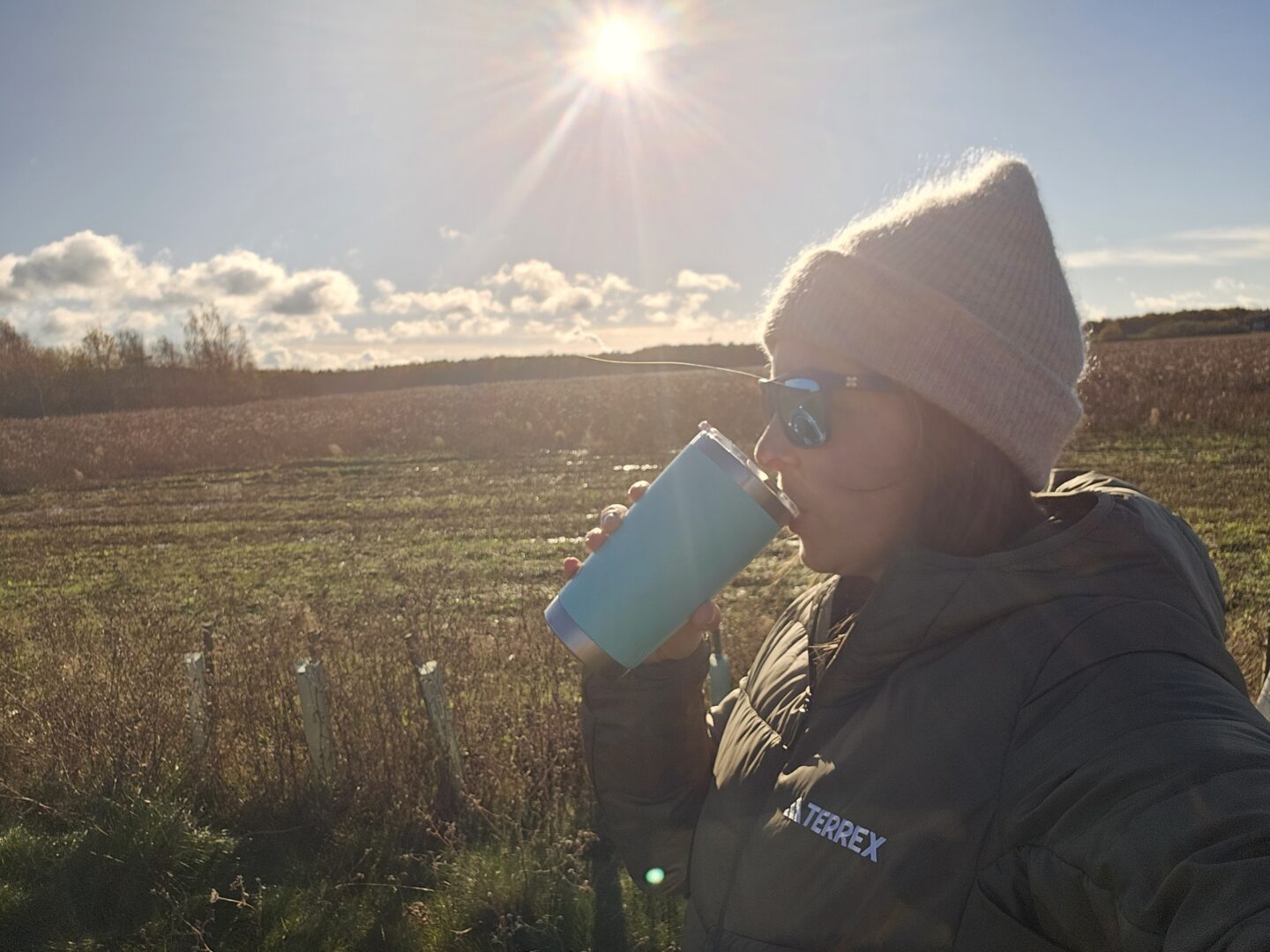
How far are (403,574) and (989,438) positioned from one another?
8.98 metres

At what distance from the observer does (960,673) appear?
122 centimetres

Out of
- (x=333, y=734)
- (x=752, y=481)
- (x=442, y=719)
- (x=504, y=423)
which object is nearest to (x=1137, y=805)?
(x=752, y=481)

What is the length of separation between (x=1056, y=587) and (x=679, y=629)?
2.33ft

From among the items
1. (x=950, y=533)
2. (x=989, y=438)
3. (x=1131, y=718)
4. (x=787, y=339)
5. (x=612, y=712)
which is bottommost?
(x=612, y=712)

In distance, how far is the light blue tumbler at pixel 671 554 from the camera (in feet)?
4.92

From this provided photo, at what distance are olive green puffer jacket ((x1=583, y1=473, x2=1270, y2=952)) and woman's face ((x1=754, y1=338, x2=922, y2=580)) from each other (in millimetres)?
123

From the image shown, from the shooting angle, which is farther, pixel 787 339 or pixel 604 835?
pixel 604 835

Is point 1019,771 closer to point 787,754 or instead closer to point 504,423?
point 787,754

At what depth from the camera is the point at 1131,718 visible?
3.34 ft

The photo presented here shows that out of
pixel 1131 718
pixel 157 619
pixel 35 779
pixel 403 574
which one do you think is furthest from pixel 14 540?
pixel 1131 718

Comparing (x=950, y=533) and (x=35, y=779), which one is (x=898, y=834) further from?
(x=35, y=779)

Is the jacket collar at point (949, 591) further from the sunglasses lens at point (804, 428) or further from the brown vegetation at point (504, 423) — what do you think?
the brown vegetation at point (504, 423)

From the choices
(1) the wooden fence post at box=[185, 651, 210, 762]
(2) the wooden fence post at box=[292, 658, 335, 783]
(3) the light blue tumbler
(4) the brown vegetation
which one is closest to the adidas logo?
(3) the light blue tumbler

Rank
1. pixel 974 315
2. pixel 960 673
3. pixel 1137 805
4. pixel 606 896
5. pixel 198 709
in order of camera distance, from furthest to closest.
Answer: pixel 198 709 < pixel 606 896 < pixel 974 315 < pixel 960 673 < pixel 1137 805
